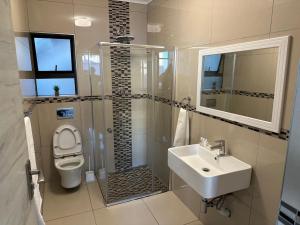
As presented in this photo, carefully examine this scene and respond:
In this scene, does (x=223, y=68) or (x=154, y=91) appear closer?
(x=223, y=68)

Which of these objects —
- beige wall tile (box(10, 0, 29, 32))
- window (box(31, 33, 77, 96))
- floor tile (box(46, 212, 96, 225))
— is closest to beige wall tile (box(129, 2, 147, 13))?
window (box(31, 33, 77, 96))

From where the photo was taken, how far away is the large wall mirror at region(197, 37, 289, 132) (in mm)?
1416

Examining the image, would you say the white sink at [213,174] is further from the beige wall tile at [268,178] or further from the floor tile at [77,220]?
the floor tile at [77,220]

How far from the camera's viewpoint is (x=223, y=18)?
181 centimetres

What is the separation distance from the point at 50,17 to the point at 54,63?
62 cm

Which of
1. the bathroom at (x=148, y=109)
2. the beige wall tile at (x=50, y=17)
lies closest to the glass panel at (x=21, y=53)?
the bathroom at (x=148, y=109)

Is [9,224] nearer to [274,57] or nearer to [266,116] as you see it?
[266,116]

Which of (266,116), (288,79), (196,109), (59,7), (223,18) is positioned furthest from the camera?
(59,7)

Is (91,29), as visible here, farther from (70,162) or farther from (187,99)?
(70,162)

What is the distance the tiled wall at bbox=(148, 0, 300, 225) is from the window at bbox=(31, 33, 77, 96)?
62.3 inches

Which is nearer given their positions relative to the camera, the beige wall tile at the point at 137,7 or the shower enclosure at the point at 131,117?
the shower enclosure at the point at 131,117

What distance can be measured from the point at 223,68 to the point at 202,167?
0.96m

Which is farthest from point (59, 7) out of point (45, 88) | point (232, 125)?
point (232, 125)

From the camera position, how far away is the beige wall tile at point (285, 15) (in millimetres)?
1271
